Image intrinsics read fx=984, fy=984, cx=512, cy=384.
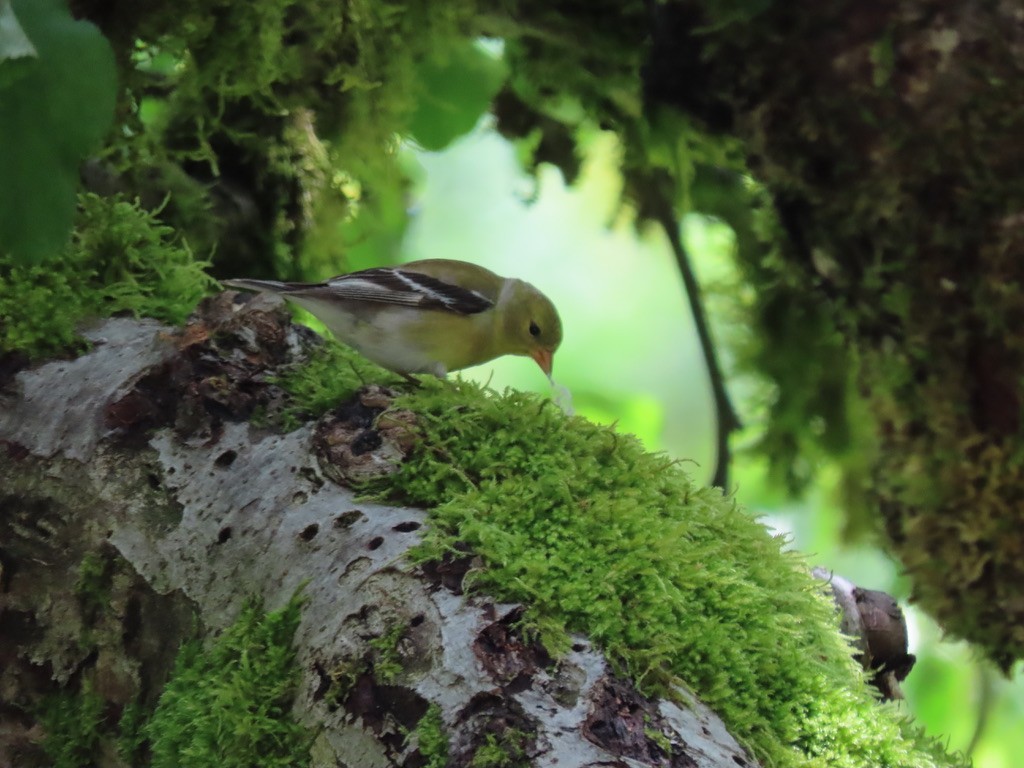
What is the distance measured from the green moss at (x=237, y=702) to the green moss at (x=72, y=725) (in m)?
0.18

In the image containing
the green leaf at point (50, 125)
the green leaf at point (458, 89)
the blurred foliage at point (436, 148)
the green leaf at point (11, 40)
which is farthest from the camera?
the green leaf at point (458, 89)

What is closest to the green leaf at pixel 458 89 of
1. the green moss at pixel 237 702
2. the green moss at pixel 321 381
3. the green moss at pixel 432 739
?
the green moss at pixel 321 381

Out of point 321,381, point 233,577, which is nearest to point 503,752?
point 233,577

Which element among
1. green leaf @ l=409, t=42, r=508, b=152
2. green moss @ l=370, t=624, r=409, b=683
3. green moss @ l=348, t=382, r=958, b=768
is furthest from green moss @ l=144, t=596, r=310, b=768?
green leaf @ l=409, t=42, r=508, b=152

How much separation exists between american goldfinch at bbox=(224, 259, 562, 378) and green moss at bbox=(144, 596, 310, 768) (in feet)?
2.75

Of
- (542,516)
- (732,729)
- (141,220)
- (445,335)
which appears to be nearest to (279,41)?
(141,220)

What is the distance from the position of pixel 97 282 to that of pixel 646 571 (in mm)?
1399

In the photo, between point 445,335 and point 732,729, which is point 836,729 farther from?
point 445,335

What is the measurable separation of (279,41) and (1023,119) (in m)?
1.74

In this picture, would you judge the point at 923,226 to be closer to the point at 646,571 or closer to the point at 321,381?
the point at 646,571

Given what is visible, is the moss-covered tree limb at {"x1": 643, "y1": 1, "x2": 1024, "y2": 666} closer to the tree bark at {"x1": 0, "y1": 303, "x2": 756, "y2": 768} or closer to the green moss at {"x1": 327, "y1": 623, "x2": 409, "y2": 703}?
the tree bark at {"x1": 0, "y1": 303, "x2": 756, "y2": 768}

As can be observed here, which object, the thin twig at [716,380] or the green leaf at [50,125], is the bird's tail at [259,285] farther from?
the thin twig at [716,380]

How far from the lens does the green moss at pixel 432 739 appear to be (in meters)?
1.20

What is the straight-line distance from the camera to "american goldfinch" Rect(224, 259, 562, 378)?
2348 millimetres
